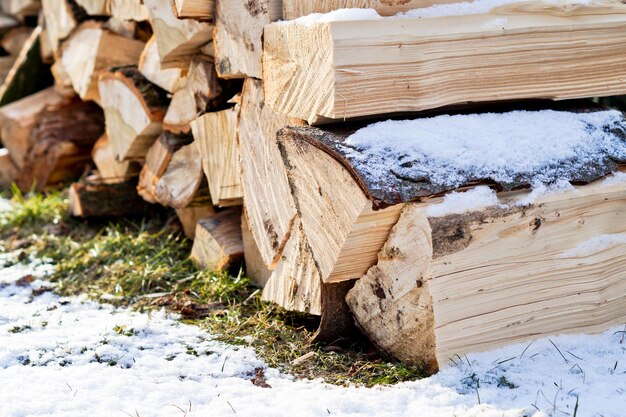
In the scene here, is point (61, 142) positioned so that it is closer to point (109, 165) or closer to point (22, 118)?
point (22, 118)

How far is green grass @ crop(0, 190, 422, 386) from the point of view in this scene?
7.85 feet

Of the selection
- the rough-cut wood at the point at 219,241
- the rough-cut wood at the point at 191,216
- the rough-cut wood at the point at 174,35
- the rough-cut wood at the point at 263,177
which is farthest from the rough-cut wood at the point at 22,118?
the rough-cut wood at the point at 263,177

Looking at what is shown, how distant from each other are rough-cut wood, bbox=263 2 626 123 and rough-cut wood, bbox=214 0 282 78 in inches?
4.3

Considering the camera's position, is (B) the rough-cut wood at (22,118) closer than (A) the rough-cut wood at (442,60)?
No

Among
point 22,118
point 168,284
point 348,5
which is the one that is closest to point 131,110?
point 168,284

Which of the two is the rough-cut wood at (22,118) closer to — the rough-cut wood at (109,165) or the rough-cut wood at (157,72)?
the rough-cut wood at (109,165)

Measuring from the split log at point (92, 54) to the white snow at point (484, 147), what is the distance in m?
2.16

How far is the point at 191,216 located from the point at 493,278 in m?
1.81

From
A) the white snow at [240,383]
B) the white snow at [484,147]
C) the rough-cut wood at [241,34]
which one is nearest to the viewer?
the white snow at [240,383]

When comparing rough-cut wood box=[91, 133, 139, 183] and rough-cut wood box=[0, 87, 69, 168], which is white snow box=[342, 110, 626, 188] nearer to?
rough-cut wood box=[91, 133, 139, 183]

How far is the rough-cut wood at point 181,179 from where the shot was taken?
10.9ft

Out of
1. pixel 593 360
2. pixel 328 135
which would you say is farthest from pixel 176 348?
pixel 593 360

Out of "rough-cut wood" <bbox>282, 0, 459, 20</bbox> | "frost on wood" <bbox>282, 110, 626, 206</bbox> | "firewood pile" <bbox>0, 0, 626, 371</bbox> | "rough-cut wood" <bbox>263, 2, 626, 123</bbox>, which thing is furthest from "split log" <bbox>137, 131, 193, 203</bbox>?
"frost on wood" <bbox>282, 110, 626, 206</bbox>

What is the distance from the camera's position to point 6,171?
498cm
